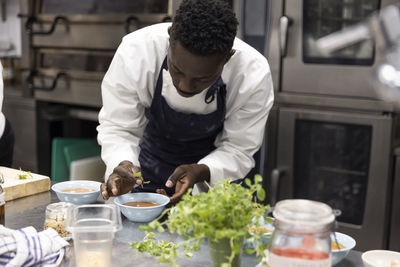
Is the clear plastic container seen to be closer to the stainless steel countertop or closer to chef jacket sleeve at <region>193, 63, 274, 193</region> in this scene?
the stainless steel countertop

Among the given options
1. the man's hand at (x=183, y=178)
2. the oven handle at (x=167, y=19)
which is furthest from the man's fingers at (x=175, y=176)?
the oven handle at (x=167, y=19)

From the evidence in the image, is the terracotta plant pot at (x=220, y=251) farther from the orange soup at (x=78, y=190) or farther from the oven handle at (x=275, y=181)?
the oven handle at (x=275, y=181)

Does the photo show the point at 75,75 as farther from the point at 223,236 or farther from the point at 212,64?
the point at 223,236

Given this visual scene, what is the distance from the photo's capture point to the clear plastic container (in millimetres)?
1091

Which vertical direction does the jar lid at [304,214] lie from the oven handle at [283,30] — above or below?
below

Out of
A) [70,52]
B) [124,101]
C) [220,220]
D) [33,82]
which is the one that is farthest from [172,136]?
[33,82]

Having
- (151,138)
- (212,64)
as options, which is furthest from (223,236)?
(151,138)

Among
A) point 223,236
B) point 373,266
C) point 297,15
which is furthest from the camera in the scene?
point 297,15

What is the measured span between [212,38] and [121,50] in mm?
520

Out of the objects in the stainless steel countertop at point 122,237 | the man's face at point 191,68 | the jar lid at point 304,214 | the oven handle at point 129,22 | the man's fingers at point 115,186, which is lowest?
the stainless steel countertop at point 122,237

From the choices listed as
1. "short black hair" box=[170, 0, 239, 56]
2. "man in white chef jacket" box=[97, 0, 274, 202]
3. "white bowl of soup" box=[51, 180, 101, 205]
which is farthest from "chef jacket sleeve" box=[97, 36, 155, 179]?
"short black hair" box=[170, 0, 239, 56]

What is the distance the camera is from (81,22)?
3.30 m

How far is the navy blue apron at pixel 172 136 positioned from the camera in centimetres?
190

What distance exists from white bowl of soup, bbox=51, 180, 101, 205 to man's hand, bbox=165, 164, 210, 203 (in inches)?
9.6
